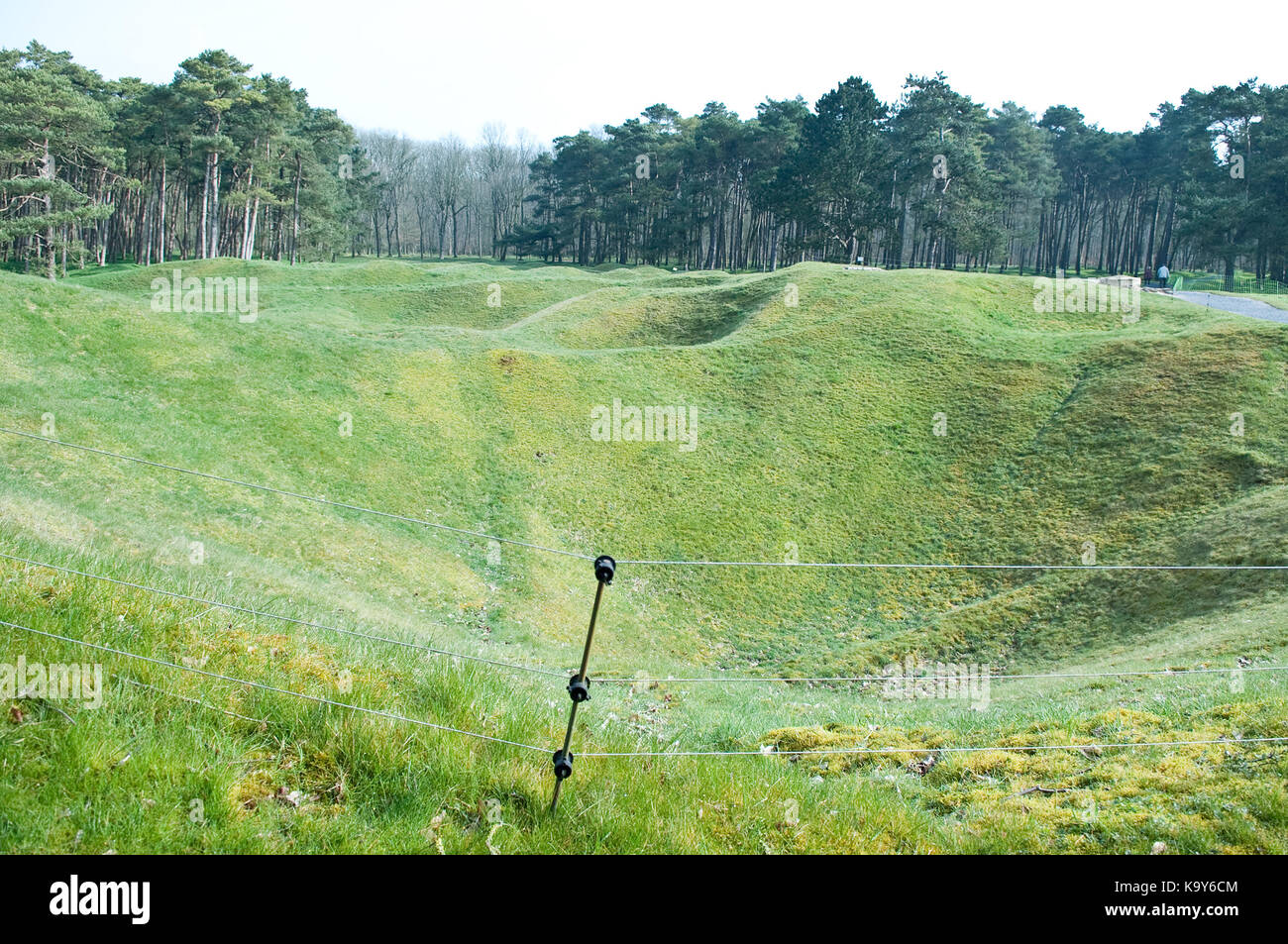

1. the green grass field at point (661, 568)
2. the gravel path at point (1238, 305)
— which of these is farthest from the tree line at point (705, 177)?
the green grass field at point (661, 568)

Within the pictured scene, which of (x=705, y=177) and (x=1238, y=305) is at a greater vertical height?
(x=705, y=177)

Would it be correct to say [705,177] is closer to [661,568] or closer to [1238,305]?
[1238,305]

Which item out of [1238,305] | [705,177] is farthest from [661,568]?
[705,177]

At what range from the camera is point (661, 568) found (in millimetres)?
22969

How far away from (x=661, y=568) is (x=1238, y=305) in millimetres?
38965

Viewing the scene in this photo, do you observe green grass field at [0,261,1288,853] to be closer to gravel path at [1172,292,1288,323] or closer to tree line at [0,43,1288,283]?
gravel path at [1172,292,1288,323]

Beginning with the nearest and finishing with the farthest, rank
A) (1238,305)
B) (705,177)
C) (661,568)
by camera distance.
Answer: (661,568), (1238,305), (705,177)

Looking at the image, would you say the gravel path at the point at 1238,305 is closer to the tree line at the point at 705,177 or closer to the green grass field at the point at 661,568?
the green grass field at the point at 661,568

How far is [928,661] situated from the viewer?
60.4 feet

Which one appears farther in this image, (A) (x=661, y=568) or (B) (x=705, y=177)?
(B) (x=705, y=177)

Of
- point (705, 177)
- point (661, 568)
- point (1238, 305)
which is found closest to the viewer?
point (661, 568)

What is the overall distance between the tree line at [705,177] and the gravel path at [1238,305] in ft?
74.9

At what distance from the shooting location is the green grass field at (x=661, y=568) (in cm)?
497

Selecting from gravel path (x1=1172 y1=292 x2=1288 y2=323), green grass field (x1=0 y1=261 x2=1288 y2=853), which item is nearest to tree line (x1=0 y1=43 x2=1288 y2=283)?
gravel path (x1=1172 y1=292 x2=1288 y2=323)
